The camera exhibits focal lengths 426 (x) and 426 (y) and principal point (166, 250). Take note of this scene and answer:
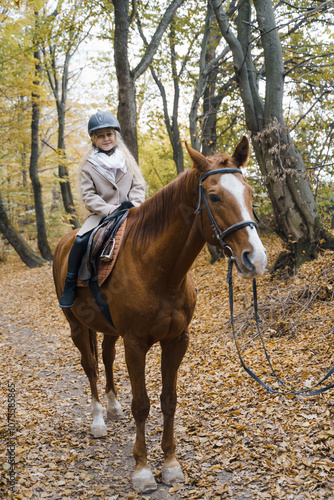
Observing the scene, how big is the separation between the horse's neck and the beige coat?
0.87m

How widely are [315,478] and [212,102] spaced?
11.7 metres

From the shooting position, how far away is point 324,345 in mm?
5434

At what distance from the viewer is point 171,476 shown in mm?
3469

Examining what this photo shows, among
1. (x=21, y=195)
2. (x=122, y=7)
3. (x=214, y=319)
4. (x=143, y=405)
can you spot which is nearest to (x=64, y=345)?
(x=214, y=319)

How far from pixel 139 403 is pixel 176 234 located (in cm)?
140

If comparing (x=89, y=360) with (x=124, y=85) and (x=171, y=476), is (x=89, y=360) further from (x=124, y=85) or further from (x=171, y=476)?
(x=124, y=85)

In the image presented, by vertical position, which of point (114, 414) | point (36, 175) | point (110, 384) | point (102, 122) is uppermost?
point (36, 175)

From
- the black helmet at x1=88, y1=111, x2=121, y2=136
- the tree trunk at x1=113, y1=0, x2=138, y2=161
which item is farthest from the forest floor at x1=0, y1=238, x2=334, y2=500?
the tree trunk at x1=113, y1=0, x2=138, y2=161

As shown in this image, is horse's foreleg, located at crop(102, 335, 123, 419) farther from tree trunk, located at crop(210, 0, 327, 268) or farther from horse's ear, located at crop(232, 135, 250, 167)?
tree trunk, located at crop(210, 0, 327, 268)

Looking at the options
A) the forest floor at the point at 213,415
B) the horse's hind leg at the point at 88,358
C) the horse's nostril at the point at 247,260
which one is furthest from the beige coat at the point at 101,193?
the forest floor at the point at 213,415

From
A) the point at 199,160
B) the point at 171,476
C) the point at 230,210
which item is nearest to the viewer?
the point at 230,210

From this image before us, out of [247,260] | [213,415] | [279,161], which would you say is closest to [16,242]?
[279,161]

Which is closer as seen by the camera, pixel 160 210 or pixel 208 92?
pixel 160 210

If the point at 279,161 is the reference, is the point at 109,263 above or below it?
below
